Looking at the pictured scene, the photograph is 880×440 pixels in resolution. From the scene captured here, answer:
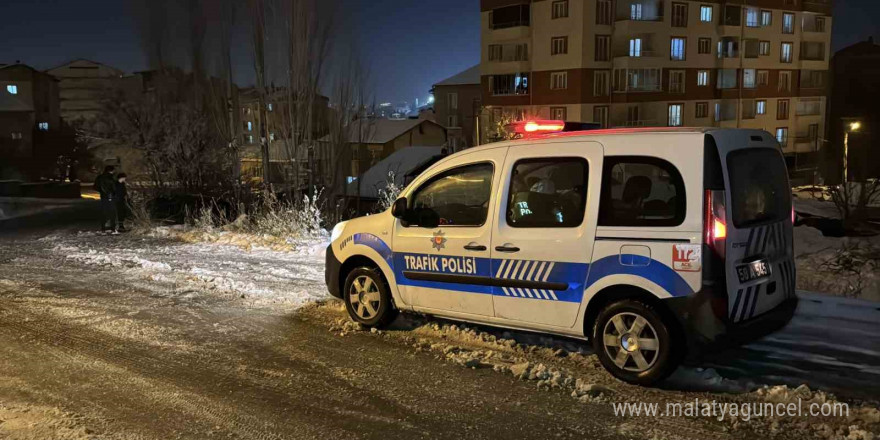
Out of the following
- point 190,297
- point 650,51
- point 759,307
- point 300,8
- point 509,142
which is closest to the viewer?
point 759,307

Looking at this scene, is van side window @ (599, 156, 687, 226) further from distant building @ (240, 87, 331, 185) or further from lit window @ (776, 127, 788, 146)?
lit window @ (776, 127, 788, 146)

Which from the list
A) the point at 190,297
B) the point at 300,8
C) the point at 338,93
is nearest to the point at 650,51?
the point at 338,93

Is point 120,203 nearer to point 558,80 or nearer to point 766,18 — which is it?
point 558,80

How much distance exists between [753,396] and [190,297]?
257 inches

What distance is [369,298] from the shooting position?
6500mm

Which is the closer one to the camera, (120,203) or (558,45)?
(120,203)

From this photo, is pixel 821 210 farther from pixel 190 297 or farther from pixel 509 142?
pixel 190 297

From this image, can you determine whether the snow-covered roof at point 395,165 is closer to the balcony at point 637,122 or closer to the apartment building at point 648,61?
the apartment building at point 648,61

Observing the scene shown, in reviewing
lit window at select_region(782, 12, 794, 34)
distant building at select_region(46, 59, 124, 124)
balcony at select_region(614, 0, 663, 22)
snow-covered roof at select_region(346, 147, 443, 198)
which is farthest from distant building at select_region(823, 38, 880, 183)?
distant building at select_region(46, 59, 124, 124)

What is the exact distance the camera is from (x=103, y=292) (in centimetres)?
852

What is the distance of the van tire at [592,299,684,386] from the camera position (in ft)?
15.2

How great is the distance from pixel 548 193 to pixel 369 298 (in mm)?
2254

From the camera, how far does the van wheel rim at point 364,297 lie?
21.2 ft

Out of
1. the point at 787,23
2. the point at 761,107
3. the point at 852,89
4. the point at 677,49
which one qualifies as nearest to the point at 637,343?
the point at 677,49
